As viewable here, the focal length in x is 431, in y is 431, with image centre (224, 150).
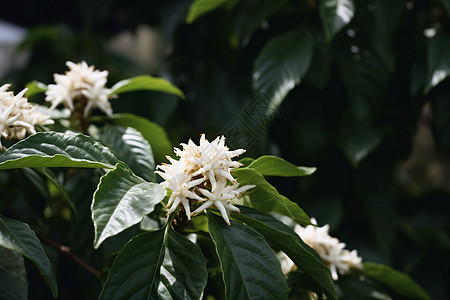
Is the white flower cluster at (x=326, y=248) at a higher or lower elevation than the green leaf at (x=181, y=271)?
higher

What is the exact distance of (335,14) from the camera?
1003mm

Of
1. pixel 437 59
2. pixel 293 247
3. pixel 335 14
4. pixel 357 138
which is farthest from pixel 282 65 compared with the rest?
pixel 293 247

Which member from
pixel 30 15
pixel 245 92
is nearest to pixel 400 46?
pixel 245 92

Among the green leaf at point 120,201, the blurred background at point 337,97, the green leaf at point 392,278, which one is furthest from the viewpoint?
the blurred background at point 337,97

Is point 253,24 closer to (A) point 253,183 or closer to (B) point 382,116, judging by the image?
(B) point 382,116

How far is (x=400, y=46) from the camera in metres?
1.20

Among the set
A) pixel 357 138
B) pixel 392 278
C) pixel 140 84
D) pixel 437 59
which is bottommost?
pixel 392 278

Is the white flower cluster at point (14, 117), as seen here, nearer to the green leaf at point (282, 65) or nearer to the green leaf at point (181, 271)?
the green leaf at point (181, 271)

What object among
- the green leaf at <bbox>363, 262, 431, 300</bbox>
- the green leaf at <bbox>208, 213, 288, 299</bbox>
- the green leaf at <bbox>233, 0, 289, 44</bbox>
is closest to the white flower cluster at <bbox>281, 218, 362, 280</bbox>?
the green leaf at <bbox>363, 262, 431, 300</bbox>

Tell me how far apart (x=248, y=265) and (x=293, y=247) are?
0.06 meters

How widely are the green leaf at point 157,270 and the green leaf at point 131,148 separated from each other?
0.18m

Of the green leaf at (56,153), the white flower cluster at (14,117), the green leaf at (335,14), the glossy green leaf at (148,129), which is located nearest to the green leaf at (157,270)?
the green leaf at (56,153)

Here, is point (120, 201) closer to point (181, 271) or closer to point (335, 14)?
point (181, 271)

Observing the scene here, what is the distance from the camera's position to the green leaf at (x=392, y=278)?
0.78 meters
